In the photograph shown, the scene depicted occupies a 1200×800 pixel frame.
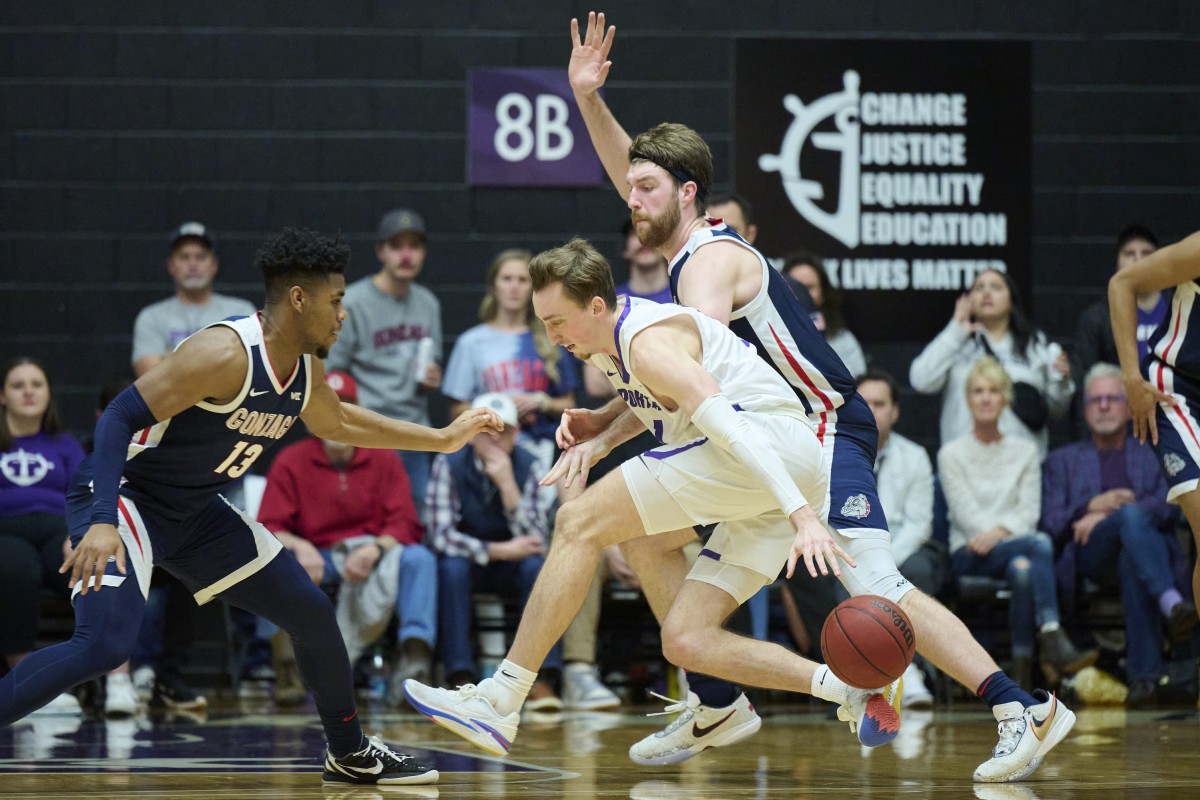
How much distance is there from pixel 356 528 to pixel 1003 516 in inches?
110

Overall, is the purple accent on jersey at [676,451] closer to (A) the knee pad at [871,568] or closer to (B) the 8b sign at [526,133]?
(A) the knee pad at [871,568]

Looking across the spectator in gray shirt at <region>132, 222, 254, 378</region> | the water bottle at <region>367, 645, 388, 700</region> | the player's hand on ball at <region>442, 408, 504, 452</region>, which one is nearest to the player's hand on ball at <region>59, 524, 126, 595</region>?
the player's hand on ball at <region>442, 408, 504, 452</region>

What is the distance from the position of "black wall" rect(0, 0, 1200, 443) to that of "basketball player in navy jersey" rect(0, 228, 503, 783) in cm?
416

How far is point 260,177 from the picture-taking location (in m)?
8.20

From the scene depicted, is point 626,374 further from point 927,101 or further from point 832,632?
point 927,101

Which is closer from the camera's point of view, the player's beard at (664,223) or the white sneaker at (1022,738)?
the white sneaker at (1022,738)

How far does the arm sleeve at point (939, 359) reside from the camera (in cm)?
742

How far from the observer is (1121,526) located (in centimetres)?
669

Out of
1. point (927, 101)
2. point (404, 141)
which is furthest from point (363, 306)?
point (927, 101)

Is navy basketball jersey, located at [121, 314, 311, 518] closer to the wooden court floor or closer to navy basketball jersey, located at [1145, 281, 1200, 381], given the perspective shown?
the wooden court floor

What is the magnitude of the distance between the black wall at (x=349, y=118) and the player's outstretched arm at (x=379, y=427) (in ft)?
12.8

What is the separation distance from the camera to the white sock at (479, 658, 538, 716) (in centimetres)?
389

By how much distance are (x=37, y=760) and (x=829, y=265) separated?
484 cm

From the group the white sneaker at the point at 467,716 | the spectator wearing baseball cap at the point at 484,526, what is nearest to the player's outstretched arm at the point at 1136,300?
the white sneaker at the point at 467,716
